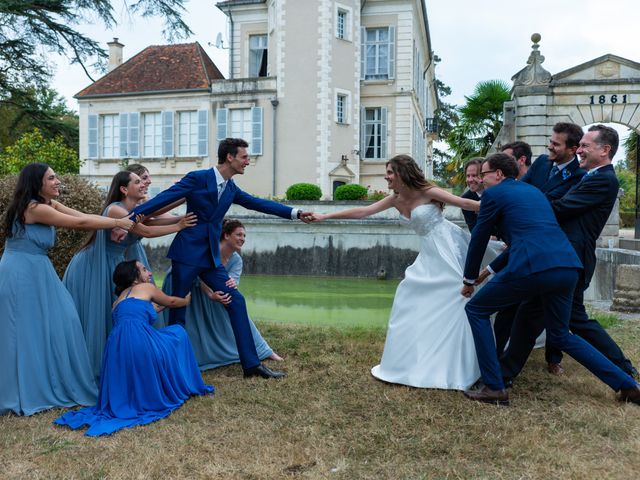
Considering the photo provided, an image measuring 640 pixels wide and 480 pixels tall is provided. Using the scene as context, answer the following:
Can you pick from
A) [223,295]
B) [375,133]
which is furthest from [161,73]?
[223,295]

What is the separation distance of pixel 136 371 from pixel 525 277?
9.94 ft

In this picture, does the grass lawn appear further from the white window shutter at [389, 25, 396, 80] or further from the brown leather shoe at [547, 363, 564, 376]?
the white window shutter at [389, 25, 396, 80]

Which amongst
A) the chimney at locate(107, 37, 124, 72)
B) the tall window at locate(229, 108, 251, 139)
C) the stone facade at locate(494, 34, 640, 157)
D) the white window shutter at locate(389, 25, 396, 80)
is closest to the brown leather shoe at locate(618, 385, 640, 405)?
the stone facade at locate(494, 34, 640, 157)

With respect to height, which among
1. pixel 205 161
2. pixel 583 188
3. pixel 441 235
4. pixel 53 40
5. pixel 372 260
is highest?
pixel 53 40

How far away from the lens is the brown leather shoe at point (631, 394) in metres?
4.54

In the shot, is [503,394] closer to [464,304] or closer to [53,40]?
A: [464,304]

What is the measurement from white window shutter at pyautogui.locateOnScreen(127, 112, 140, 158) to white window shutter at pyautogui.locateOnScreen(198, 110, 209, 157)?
345 centimetres

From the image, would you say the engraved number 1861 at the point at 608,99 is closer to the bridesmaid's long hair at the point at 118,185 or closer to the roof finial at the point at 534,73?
the roof finial at the point at 534,73

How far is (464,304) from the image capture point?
5223 millimetres

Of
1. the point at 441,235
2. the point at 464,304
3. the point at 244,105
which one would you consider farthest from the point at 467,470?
the point at 244,105

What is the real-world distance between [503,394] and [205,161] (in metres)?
25.9

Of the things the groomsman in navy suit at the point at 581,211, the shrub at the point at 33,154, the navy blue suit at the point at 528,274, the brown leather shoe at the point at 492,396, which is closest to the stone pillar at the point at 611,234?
the groomsman in navy suit at the point at 581,211

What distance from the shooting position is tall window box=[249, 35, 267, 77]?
97.5 feet

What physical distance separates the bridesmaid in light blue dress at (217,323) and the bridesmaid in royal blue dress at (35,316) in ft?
3.95
